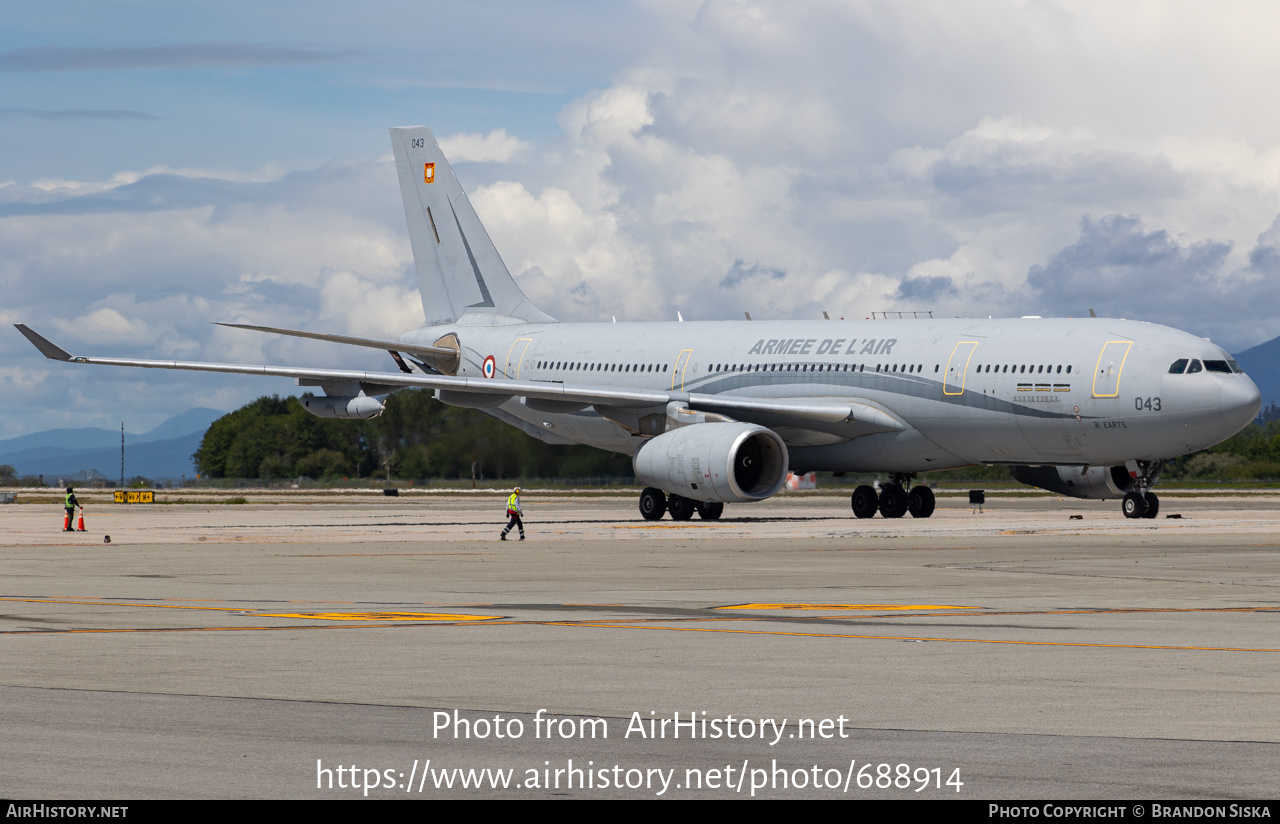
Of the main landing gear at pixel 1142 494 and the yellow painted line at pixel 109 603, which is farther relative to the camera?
the main landing gear at pixel 1142 494

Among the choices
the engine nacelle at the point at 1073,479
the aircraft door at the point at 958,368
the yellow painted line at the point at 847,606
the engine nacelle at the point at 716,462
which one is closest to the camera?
the yellow painted line at the point at 847,606

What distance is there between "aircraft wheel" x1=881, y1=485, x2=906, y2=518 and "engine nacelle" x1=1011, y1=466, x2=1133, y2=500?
3.35m

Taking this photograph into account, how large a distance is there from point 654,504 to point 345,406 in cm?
850

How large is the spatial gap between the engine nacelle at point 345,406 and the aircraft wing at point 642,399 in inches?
20.7

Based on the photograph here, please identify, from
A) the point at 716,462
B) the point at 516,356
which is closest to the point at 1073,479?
the point at 716,462

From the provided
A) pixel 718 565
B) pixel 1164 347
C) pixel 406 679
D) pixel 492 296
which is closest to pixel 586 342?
pixel 492 296

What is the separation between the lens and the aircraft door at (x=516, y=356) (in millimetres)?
49219

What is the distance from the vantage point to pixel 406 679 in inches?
459

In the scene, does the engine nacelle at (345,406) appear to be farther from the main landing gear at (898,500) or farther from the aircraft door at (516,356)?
the main landing gear at (898,500)

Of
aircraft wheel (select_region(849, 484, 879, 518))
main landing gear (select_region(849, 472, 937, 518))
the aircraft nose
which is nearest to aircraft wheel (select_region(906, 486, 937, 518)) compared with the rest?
main landing gear (select_region(849, 472, 937, 518))

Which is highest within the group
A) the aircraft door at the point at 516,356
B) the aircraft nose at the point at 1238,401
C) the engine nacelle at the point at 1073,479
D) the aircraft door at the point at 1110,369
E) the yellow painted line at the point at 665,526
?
the aircraft door at the point at 516,356

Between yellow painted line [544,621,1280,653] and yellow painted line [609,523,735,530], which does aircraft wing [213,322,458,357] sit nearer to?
yellow painted line [609,523,735,530]

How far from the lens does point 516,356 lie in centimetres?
4944

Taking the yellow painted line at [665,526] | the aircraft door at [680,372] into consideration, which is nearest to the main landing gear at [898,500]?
the aircraft door at [680,372]
